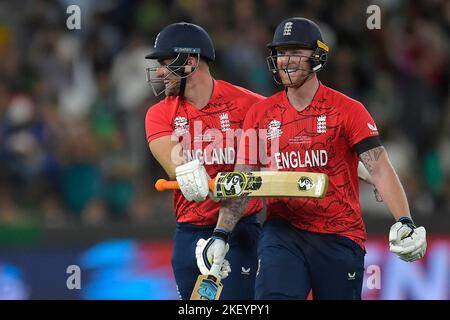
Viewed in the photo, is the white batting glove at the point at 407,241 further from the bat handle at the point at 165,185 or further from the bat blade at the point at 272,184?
the bat handle at the point at 165,185

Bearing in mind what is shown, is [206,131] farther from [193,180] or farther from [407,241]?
[407,241]

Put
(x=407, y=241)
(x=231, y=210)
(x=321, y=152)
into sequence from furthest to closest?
1. (x=231, y=210)
2. (x=321, y=152)
3. (x=407, y=241)

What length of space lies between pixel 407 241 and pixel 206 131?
1.73m

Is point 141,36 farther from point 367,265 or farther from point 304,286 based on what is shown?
point 304,286

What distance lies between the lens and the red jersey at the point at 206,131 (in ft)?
25.5

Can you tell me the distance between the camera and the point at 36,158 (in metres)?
12.2

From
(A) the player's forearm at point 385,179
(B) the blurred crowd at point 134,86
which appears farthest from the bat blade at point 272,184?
(B) the blurred crowd at point 134,86

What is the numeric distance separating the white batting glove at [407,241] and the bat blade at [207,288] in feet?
3.73

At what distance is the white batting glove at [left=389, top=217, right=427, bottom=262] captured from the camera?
22.3 feet

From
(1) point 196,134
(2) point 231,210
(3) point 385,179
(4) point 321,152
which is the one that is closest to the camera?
(3) point 385,179

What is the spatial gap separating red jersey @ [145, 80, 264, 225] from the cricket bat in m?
0.60

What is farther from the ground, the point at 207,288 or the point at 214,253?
the point at 214,253

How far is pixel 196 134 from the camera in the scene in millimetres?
7828

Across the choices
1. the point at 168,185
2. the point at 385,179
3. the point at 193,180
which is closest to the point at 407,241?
the point at 385,179
